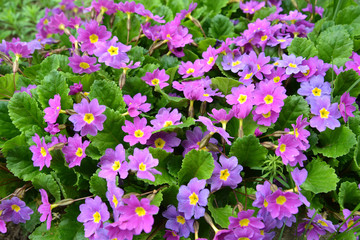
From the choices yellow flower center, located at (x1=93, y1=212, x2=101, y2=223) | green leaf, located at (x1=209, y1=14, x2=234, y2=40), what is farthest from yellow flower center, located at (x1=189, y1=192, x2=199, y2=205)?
green leaf, located at (x1=209, y1=14, x2=234, y2=40)

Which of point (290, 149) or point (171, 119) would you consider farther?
point (171, 119)

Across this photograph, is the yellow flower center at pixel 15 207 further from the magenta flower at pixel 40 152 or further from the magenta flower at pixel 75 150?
the magenta flower at pixel 75 150

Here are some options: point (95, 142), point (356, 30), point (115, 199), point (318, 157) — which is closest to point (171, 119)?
point (95, 142)

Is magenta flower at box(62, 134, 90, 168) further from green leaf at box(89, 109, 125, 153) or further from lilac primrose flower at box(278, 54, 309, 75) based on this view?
lilac primrose flower at box(278, 54, 309, 75)

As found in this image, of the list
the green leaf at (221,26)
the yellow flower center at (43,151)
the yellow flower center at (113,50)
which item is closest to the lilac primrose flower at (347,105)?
the green leaf at (221,26)

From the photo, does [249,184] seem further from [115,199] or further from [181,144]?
[115,199]

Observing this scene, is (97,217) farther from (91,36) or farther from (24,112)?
(91,36)
